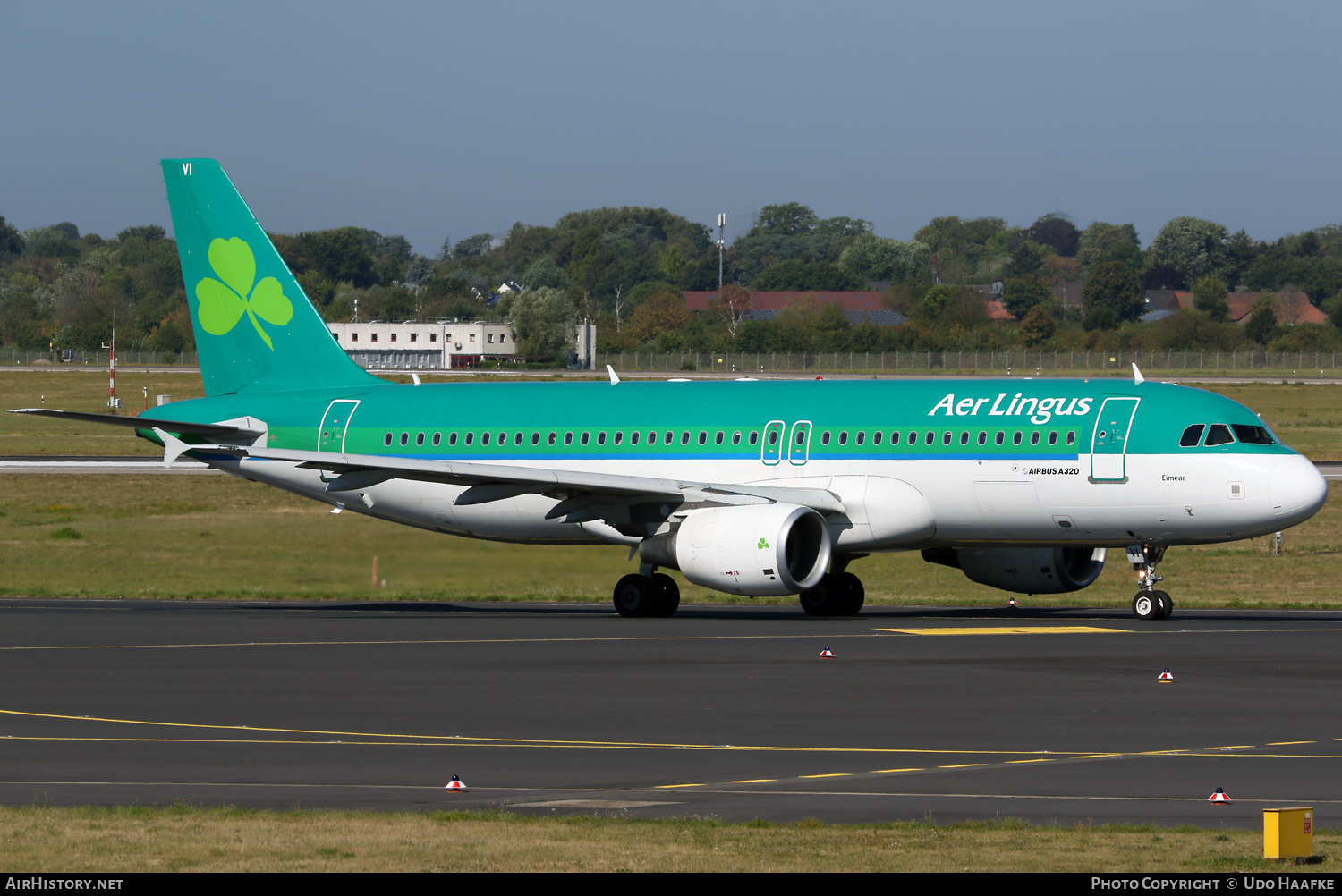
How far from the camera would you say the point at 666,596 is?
34.6 m

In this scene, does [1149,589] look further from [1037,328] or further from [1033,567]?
[1037,328]

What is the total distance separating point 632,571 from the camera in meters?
36.5

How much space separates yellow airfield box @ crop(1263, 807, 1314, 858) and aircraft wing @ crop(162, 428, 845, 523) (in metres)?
21.2

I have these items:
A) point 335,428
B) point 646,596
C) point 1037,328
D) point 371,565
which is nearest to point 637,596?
point 646,596

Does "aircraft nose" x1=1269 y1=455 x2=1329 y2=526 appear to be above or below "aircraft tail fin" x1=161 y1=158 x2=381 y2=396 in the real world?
below

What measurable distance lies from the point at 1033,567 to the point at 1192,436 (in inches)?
176

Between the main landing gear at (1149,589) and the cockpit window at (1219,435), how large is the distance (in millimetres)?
2153

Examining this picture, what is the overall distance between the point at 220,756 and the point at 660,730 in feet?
15.1

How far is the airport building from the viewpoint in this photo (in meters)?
176

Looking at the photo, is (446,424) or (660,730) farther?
(446,424)

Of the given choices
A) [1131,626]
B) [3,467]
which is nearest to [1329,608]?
[1131,626]

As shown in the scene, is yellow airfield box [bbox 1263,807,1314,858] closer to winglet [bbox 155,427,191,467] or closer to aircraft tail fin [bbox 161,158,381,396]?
winglet [bbox 155,427,191,467]

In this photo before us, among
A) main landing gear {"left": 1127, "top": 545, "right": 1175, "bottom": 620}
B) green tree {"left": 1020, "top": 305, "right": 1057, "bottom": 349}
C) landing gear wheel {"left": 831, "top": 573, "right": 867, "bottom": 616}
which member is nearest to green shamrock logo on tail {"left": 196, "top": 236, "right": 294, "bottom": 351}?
landing gear wheel {"left": 831, "top": 573, "right": 867, "bottom": 616}
